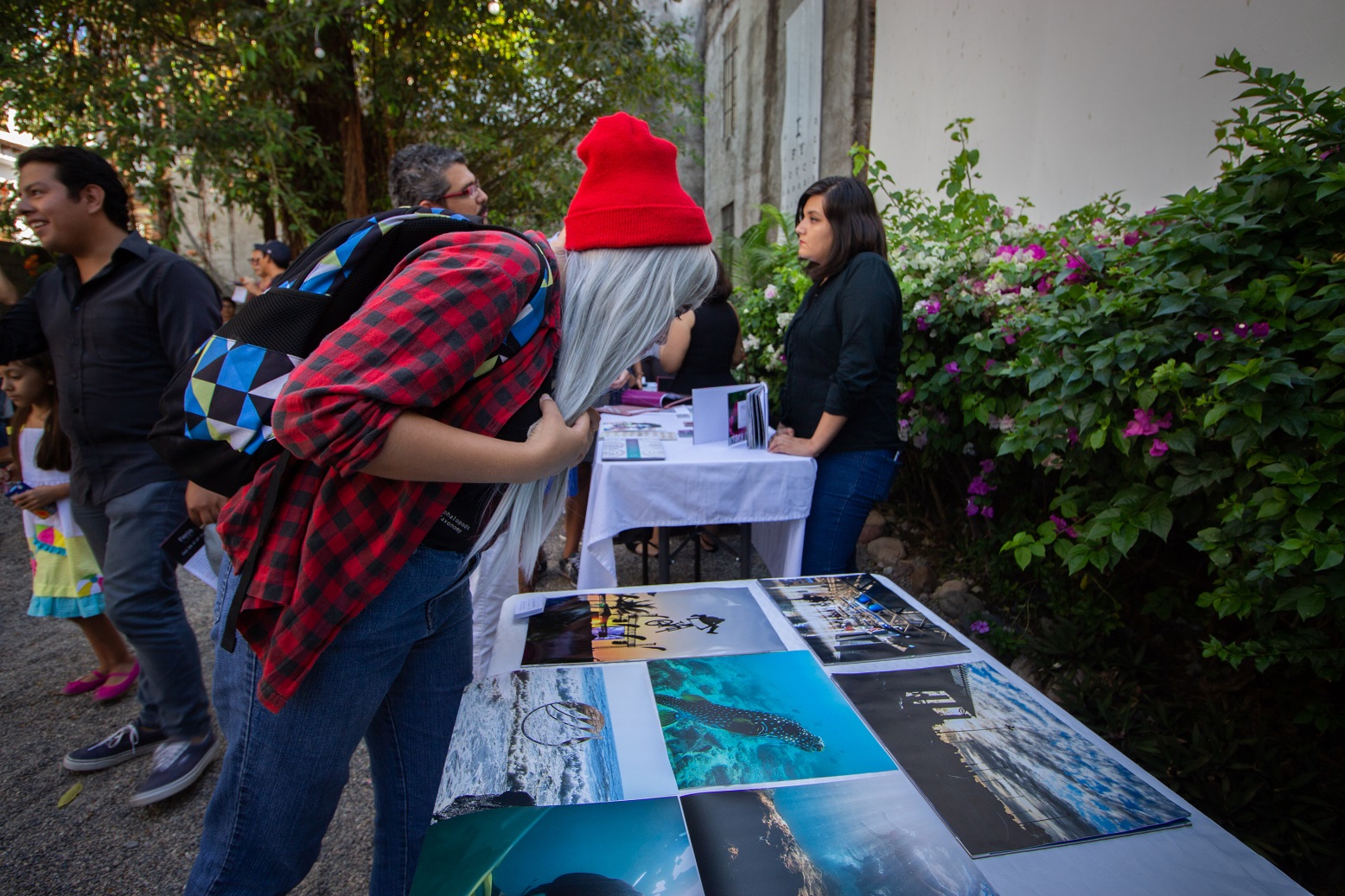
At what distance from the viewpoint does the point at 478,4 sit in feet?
18.8

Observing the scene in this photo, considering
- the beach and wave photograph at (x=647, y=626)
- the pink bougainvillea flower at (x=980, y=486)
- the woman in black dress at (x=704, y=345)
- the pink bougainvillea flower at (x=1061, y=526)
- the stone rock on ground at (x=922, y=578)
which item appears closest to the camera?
the beach and wave photograph at (x=647, y=626)

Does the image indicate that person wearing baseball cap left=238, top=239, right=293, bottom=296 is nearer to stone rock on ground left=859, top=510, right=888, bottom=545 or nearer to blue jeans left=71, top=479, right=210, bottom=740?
blue jeans left=71, top=479, right=210, bottom=740

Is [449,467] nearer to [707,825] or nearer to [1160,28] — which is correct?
[707,825]

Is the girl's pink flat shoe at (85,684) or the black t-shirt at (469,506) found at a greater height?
the black t-shirt at (469,506)

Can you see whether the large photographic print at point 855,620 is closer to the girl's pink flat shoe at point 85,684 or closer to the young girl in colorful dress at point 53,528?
the young girl in colorful dress at point 53,528

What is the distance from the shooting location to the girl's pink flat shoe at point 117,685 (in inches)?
107

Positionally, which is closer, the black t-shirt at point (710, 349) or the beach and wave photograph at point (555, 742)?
the beach and wave photograph at point (555, 742)

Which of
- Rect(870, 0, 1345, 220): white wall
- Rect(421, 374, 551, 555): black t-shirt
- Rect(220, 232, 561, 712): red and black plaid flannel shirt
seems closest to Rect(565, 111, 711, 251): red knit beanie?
Rect(220, 232, 561, 712): red and black plaid flannel shirt

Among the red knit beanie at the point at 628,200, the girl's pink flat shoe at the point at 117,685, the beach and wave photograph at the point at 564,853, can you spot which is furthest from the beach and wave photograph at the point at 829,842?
the girl's pink flat shoe at the point at 117,685

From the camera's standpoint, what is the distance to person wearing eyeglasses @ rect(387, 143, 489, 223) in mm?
2623

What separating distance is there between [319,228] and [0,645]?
14.2 feet

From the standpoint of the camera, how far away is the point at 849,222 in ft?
8.07

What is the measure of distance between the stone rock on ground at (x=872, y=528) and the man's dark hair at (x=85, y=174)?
12.2ft

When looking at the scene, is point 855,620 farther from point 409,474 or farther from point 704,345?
point 704,345
